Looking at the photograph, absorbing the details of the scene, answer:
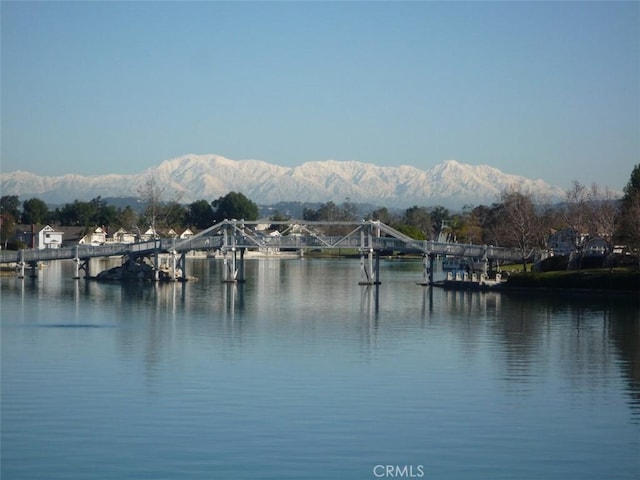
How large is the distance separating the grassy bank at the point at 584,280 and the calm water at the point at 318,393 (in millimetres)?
11587

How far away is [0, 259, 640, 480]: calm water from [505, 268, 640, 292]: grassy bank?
38.0ft

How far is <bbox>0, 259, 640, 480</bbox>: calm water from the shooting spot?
27344mm

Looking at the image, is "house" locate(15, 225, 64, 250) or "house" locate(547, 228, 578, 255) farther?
"house" locate(15, 225, 64, 250)

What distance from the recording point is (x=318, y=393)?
1435 inches

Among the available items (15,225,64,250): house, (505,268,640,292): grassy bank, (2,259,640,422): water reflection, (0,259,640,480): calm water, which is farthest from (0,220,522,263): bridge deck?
(15,225,64,250): house

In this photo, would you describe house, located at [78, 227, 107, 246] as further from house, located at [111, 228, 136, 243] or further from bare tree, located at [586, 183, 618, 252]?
bare tree, located at [586, 183, 618, 252]

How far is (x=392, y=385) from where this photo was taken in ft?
126

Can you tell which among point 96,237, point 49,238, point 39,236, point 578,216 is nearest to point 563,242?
point 578,216

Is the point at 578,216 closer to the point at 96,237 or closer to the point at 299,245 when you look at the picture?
the point at 299,245

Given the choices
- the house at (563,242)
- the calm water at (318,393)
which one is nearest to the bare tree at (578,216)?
the house at (563,242)

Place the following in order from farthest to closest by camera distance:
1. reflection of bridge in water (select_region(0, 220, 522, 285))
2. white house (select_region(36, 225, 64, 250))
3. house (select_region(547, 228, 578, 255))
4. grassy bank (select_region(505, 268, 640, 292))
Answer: white house (select_region(36, 225, 64, 250))
house (select_region(547, 228, 578, 255))
reflection of bridge in water (select_region(0, 220, 522, 285))
grassy bank (select_region(505, 268, 640, 292))

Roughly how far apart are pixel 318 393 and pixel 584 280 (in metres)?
50.4

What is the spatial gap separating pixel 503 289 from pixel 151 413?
191ft

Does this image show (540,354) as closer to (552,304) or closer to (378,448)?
(378,448)
